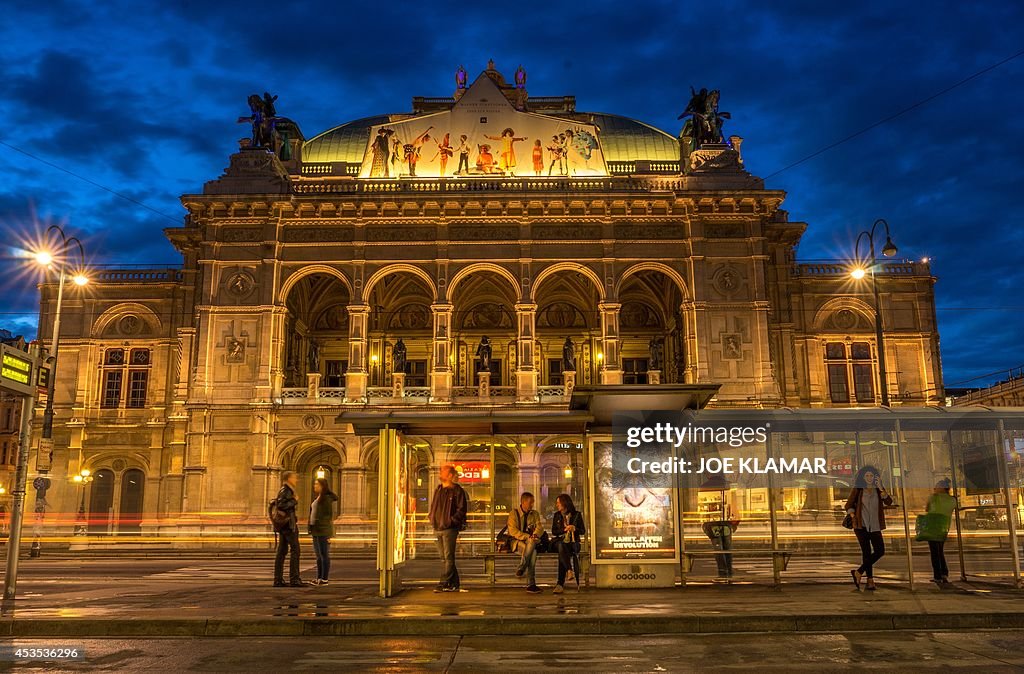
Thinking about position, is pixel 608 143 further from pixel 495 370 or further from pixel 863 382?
pixel 863 382

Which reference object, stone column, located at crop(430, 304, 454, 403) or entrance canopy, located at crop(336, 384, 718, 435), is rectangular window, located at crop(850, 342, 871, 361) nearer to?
stone column, located at crop(430, 304, 454, 403)

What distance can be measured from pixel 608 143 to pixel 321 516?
35.0 metres

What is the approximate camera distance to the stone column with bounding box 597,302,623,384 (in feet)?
121

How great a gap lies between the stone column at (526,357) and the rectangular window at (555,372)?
6.68 meters

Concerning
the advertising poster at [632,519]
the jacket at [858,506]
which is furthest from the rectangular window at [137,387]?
the jacket at [858,506]

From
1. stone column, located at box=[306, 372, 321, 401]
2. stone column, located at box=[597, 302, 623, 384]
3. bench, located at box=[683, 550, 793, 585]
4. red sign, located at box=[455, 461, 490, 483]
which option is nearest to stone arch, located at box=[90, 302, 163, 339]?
stone column, located at box=[306, 372, 321, 401]

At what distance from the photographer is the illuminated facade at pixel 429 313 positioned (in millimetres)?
36594

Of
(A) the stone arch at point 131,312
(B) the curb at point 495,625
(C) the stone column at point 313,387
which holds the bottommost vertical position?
(B) the curb at point 495,625

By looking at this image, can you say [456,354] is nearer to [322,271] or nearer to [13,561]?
[322,271]

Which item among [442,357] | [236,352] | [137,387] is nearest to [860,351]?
[442,357]

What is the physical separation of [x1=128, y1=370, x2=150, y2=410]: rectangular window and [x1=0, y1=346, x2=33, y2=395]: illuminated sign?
3092cm

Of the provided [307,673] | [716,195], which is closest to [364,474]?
[716,195]

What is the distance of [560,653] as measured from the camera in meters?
9.60

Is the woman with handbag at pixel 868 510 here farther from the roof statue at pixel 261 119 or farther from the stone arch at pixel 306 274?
the roof statue at pixel 261 119
